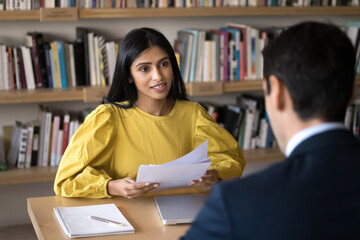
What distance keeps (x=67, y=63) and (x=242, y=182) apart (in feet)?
7.60

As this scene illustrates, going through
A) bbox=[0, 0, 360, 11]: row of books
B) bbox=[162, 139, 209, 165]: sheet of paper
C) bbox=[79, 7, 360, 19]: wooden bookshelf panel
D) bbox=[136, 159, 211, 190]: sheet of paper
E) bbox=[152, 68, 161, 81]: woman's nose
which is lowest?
bbox=[136, 159, 211, 190]: sheet of paper

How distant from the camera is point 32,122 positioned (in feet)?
10.6

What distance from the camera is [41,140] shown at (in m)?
3.13

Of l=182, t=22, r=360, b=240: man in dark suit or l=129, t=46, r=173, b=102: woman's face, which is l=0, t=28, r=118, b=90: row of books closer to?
l=129, t=46, r=173, b=102: woman's face

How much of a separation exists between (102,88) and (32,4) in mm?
592

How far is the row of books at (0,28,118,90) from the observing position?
3.01m

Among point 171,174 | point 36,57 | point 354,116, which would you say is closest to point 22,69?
point 36,57

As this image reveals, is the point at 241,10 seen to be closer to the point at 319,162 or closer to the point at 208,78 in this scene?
the point at 208,78

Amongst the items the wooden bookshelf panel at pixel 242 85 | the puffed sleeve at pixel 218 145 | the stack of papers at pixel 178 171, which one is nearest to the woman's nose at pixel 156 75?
the puffed sleeve at pixel 218 145

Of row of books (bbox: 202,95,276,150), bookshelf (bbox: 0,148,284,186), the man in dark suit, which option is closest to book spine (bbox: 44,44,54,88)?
bookshelf (bbox: 0,148,284,186)

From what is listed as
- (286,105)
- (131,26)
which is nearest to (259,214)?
(286,105)

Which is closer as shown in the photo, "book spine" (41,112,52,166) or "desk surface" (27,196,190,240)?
"desk surface" (27,196,190,240)

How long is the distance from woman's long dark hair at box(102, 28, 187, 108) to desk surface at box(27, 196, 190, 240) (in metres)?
0.42

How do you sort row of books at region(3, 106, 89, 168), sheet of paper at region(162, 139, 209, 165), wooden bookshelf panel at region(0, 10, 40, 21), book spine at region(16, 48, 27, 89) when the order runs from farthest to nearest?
row of books at region(3, 106, 89, 168) → book spine at region(16, 48, 27, 89) → wooden bookshelf panel at region(0, 10, 40, 21) → sheet of paper at region(162, 139, 209, 165)
